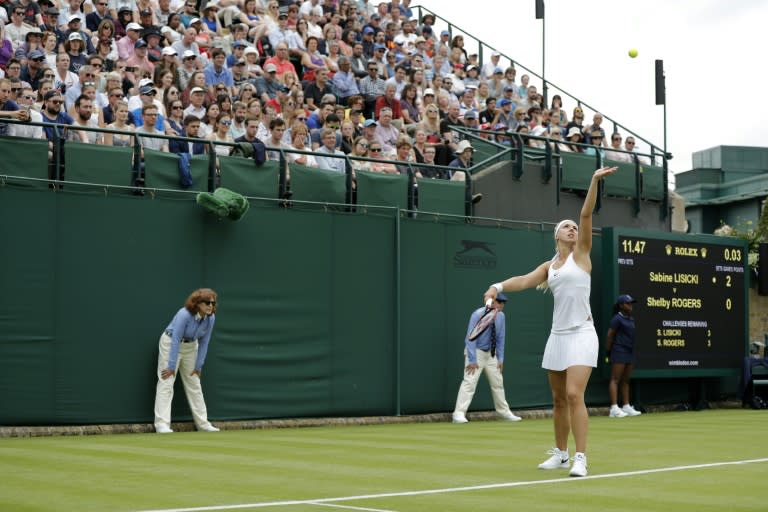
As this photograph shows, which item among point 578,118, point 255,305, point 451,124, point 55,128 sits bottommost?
point 255,305

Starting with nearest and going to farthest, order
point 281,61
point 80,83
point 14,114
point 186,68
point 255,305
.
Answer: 1. point 14,114
2. point 255,305
3. point 80,83
4. point 186,68
5. point 281,61

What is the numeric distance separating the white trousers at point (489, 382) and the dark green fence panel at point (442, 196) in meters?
2.59

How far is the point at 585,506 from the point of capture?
8141mm

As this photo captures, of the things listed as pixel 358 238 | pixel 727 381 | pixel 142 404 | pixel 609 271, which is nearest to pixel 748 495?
pixel 142 404

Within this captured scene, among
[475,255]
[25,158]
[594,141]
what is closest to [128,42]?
[25,158]

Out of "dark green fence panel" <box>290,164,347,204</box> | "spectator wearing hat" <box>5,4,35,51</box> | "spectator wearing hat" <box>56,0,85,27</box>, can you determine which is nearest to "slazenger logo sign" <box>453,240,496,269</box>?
"dark green fence panel" <box>290,164,347,204</box>

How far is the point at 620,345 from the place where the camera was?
22.0 meters

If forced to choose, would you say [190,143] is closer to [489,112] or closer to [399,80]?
[399,80]

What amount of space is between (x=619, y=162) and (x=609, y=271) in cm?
392

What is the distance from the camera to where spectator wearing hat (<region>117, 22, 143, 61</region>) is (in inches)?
816

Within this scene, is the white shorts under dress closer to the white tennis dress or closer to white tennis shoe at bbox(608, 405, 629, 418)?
the white tennis dress

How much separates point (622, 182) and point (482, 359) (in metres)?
7.33

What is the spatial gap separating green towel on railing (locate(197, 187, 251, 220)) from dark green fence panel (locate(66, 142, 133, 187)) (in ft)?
3.49

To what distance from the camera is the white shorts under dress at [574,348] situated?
398 inches
